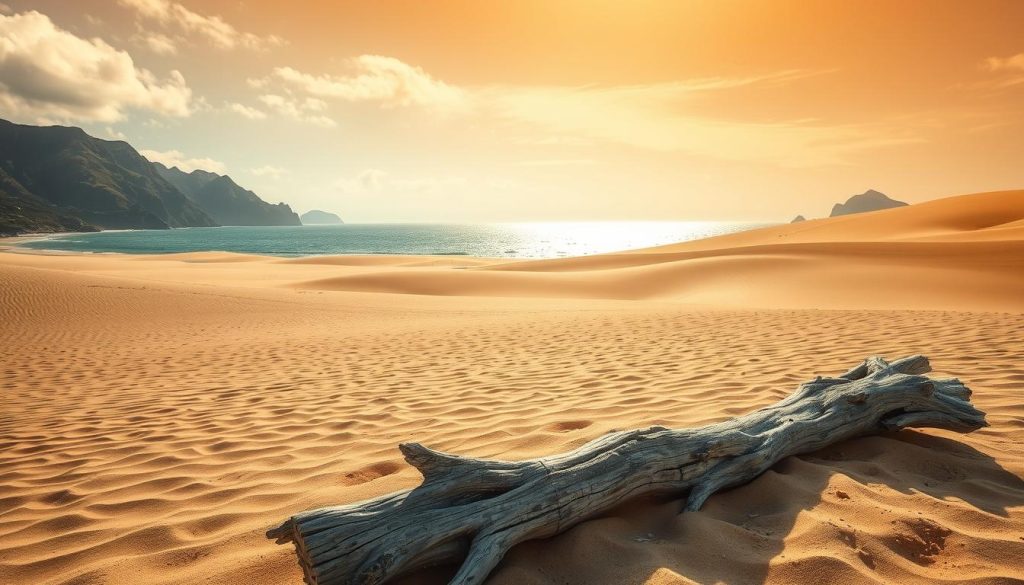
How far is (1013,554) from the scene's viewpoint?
2084mm

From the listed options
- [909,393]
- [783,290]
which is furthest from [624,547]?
[783,290]

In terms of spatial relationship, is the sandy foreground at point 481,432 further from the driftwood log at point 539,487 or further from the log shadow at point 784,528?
the driftwood log at point 539,487

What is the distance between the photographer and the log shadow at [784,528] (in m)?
2.04

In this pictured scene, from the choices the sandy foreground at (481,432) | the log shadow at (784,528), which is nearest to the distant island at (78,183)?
the sandy foreground at (481,432)

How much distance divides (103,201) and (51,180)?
25604 mm

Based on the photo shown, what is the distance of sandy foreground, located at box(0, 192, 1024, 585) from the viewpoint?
7.30 ft

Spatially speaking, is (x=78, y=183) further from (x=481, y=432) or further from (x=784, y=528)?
(x=784, y=528)

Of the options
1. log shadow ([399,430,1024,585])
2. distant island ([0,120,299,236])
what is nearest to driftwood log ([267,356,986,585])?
log shadow ([399,430,1024,585])

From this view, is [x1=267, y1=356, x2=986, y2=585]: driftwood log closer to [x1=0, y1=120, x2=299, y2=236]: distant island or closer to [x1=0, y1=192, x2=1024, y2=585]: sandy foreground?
[x1=0, y1=192, x2=1024, y2=585]: sandy foreground

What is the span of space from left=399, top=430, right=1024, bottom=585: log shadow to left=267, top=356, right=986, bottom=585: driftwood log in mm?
105

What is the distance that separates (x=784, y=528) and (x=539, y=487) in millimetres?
1210

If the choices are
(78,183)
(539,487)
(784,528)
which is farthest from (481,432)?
(78,183)

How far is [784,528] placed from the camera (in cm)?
231

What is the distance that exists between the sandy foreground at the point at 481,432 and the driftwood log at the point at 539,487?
129 mm
